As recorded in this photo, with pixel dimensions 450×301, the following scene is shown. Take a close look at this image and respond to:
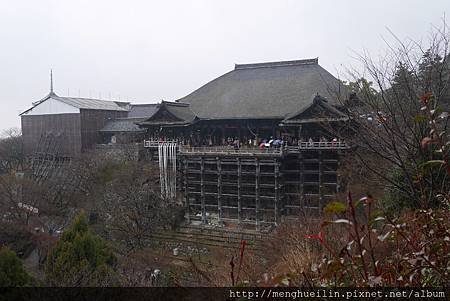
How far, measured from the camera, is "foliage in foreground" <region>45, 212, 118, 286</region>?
1006 cm

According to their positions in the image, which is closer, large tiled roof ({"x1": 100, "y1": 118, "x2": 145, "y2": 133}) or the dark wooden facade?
the dark wooden facade

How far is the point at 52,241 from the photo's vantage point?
631 inches

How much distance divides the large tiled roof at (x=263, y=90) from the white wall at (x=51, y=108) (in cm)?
891

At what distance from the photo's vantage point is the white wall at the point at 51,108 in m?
27.8

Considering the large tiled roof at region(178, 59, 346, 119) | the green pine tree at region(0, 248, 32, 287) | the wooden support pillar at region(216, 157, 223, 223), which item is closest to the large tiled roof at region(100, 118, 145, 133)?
the large tiled roof at region(178, 59, 346, 119)

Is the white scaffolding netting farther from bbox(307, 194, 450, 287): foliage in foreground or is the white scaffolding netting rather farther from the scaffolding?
bbox(307, 194, 450, 287): foliage in foreground

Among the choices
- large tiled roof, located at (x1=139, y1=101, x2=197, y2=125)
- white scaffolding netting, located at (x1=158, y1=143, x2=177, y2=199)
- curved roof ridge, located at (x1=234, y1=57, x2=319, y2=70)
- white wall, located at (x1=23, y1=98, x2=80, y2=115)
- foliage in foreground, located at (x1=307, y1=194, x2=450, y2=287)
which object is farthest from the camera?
white wall, located at (x1=23, y1=98, x2=80, y2=115)

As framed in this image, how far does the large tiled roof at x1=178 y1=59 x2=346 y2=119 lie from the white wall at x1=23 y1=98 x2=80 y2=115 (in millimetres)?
8913

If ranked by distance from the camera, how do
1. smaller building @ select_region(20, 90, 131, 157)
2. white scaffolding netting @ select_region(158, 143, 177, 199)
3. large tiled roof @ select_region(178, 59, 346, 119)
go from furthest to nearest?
smaller building @ select_region(20, 90, 131, 157) < large tiled roof @ select_region(178, 59, 346, 119) < white scaffolding netting @ select_region(158, 143, 177, 199)

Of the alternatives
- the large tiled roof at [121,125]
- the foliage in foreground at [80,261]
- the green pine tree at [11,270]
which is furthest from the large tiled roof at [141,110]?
the green pine tree at [11,270]

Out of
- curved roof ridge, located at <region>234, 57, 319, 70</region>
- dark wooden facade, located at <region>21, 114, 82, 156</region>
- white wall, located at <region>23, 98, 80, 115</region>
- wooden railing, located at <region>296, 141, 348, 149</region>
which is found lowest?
wooden railing, located at <region>296, 141, 348, 149</region>

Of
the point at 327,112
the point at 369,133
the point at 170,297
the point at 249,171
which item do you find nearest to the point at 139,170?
the point at 249,171

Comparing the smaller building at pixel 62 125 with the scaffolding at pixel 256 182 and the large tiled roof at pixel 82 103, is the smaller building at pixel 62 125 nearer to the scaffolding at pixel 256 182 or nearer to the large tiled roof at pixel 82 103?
the large tiled roof at pixel 82 103

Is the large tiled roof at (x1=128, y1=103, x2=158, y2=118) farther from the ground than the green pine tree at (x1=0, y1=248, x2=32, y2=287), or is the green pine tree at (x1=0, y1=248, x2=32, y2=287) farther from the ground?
the large tiled roof at (x1=128, y1=103, x2=158, y2=118)
